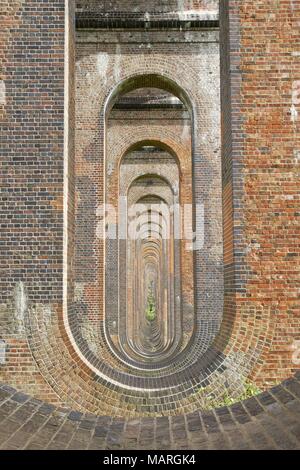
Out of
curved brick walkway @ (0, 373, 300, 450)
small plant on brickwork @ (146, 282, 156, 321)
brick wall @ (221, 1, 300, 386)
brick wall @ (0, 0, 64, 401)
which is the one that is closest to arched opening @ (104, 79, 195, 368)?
brick wall @ (0, 0, 64, 401)

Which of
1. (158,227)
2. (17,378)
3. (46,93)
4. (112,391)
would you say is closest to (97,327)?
(112,391)

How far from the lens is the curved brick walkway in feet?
9.28

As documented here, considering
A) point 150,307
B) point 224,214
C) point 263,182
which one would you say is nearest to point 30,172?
point 224,214

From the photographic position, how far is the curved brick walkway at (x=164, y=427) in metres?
2.83

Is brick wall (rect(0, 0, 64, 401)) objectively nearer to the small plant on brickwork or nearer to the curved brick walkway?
the curved brick walkway

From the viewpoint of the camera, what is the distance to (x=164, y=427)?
3.34 m

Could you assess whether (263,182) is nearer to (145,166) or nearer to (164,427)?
(164,427)

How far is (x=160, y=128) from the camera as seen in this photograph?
15.4m

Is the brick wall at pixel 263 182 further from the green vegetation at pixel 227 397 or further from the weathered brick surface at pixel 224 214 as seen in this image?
the green vegetation at pixel 227 397
